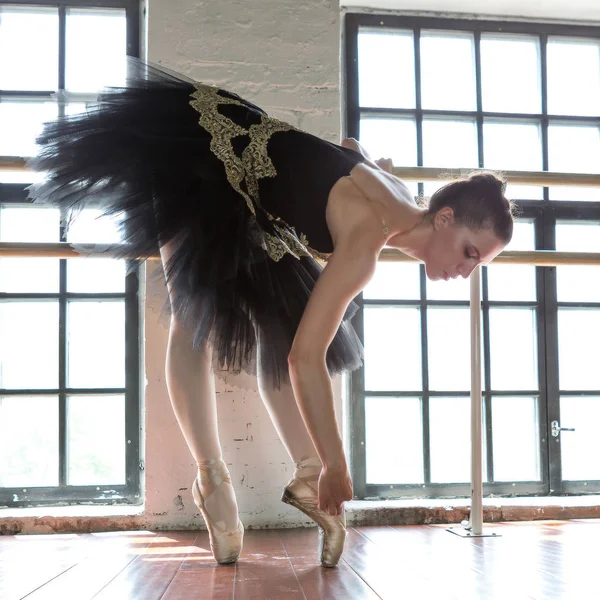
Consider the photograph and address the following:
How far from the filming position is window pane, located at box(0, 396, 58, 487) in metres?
2.41

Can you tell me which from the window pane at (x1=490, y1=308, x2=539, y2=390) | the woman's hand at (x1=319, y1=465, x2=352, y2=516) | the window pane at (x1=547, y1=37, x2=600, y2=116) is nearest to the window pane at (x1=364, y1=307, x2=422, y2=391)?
the window pane at (x1=490, y1=308, x2=539, y2=390)

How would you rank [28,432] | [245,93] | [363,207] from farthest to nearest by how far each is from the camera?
[28,432] < [245,93] < [363,207]

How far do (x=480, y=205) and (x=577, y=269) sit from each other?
4.98ft

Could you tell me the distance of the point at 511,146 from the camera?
2.72 meters

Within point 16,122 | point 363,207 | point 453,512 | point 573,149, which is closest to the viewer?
point 363,207

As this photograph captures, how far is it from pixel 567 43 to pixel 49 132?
7.06ft

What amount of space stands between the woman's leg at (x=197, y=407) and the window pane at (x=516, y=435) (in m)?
1.38

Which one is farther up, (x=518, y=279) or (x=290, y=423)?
(x=518, y=279)

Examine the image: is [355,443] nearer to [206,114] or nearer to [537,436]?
[537,436]

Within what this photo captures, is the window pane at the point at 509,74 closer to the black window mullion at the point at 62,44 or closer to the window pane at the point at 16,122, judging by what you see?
the black window mullion at the point at 62,44

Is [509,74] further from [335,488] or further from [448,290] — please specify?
[335,488]

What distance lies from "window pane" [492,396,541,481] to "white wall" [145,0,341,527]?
881 millimetres

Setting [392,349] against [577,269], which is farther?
[577,269]

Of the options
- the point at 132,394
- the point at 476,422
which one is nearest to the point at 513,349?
the point at 476,422
